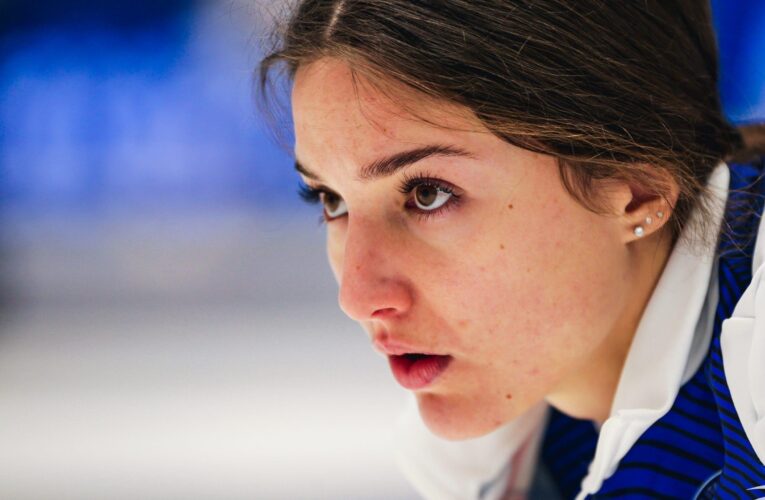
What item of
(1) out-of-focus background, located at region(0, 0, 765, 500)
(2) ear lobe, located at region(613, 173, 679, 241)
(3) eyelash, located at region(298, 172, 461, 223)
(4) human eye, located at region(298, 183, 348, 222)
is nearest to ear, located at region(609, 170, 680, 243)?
(2) ear lobe, located at region(613, 173, 679, 241)

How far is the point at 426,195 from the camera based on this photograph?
835 mm

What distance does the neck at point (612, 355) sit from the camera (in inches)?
35.8

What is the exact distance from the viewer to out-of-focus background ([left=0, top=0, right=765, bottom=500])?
89.3 inches

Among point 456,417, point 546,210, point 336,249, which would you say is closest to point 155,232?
point 336,249

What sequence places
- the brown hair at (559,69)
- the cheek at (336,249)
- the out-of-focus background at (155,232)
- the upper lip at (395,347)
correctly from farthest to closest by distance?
1. the out-of-focus background at (155,232)
2. the cheek at (336,249)
3. the upper lip at (395,347)
4. the brown hair at (559,69)

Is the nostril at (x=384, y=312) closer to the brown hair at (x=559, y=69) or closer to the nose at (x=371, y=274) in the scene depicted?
the nose at (x=371, y=274)

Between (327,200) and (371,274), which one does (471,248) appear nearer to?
(371,274)

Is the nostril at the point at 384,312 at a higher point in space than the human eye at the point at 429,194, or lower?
lower

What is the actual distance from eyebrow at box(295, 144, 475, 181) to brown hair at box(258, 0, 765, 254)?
4 cm

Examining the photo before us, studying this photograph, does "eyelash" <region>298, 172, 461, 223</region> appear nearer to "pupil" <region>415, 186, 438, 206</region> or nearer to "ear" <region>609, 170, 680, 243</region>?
"pupil" <region>415, 186, 438, 206</region>

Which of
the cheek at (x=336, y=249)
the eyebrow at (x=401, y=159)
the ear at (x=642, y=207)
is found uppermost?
the cheek at (x=336, y=249)

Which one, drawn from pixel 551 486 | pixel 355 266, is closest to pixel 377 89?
pixel 355 266

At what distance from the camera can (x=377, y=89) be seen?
0.80m

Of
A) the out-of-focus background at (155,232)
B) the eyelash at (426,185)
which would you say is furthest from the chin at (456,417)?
the out-of-focus background at (155,232)
